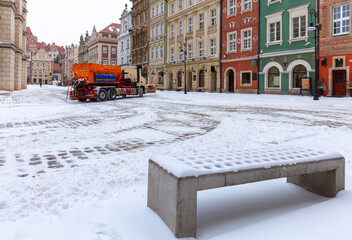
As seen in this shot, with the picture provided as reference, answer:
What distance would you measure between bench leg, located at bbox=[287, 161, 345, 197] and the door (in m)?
21.5

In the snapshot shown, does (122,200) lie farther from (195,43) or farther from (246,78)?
(195,43)

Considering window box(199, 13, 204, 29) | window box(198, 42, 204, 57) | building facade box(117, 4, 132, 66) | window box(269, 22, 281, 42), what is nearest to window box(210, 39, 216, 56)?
window box(198, 42, 204, 57)

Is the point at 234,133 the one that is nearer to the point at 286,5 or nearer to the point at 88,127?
the point at 88,127

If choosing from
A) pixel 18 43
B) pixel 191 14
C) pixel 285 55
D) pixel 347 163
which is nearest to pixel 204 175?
pixel 347 163

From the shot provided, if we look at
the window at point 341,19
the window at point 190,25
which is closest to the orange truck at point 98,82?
the window at point 341,19

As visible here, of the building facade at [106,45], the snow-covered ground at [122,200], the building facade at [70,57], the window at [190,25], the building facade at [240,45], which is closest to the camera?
the snow-covered ground at [122,200]

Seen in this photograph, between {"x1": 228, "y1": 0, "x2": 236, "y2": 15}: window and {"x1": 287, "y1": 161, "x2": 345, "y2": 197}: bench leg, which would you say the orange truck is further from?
{"x1": 287, "y1": 161, "x2": 345, "y2": 197}: bench leg

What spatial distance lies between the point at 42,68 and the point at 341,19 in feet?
395

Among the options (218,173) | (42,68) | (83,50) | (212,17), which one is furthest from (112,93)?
(42,68)

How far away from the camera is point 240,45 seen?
30.1 meters

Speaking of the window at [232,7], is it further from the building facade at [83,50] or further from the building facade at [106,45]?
the building facade at [83,50]

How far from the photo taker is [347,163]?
438cm

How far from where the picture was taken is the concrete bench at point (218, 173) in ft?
7.30

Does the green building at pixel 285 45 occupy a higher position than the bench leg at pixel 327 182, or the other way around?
the green building at pixel 285 45
